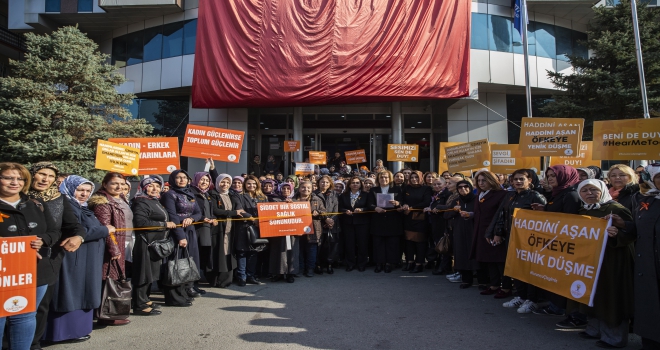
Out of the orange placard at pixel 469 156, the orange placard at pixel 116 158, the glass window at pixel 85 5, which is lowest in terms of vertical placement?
the orange placard at pixel 116 158

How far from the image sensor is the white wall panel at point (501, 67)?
61.9ft

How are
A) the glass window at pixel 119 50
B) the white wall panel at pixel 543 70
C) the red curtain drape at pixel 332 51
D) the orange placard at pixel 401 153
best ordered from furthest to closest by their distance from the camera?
the glass window at pixel 119 50, the white wall panel at pixel 543 70, the red curtain drape at pixel 332 51, the orange placard at pixel 401 153

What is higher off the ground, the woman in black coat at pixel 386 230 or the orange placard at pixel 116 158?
the orange placard at pixel 116 158

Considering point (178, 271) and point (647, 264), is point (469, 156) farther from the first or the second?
point (178, 271)

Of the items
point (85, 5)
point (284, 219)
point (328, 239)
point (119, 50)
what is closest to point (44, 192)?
point (284, 219)

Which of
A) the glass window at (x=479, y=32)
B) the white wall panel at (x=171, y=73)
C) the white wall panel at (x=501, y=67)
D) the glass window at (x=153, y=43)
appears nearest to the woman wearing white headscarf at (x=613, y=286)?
the white wall panel at (x=501, y=67)

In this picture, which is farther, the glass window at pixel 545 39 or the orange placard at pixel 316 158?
the glass window at pixel 545 39

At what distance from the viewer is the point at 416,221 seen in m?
8.73

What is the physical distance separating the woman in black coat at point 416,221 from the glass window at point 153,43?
1671 centimetres

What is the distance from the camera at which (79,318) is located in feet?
15.4

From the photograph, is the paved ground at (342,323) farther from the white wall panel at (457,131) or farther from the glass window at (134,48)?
the glass window at (134,48)

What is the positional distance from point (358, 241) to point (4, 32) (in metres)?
26.8

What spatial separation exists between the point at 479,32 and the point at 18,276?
1971 centimetres

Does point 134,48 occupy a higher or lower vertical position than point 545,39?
higher
